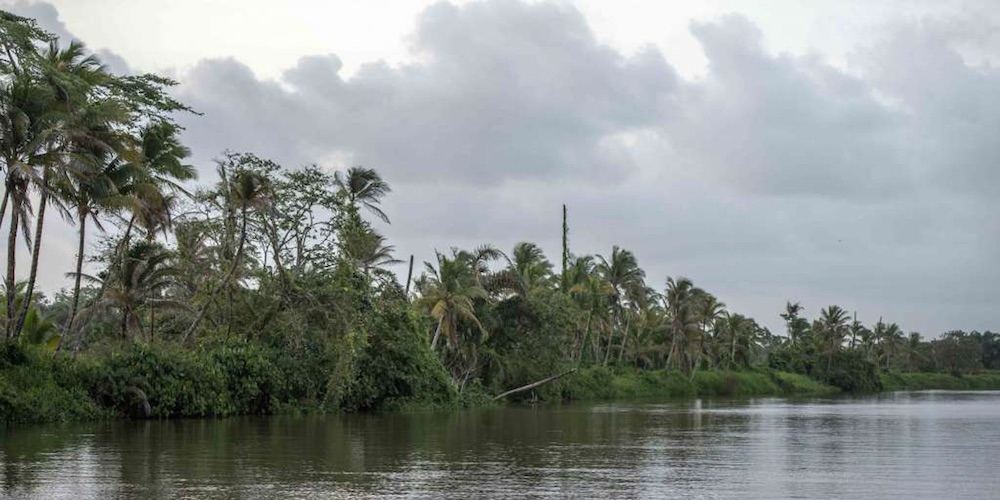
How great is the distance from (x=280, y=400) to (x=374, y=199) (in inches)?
392

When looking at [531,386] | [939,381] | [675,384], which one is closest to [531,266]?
[531,386]

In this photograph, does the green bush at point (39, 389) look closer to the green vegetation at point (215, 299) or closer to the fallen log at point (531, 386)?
the green vegetation at point (215, 299)

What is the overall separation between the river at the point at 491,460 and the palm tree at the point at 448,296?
50.9 feet

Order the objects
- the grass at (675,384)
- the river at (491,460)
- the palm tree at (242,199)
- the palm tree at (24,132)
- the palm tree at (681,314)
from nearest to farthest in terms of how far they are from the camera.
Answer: the river at (491,460), the palm tree at (24,132), the palm tree at (242,199), the grass at (675,384), the palm tree at (681,314)

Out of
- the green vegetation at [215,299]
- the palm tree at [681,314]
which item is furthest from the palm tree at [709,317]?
the green vegetation at [215,299]

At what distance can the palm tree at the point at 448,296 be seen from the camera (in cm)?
5000

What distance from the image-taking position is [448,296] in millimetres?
49969

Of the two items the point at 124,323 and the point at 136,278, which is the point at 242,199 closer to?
the point at 136,278

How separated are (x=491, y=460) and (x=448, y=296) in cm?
2942

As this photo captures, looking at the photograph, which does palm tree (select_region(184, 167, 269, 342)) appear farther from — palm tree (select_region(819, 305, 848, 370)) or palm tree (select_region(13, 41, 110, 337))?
palm tree (select_region(819, 305, 848, 370))

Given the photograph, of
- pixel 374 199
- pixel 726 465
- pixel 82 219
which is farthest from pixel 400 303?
pixel 726 465

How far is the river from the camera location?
15625 millimetres

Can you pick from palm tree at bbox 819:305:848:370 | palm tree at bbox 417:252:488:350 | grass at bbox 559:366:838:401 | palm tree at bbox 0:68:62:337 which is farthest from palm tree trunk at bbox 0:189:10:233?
palm tree at bbox 819:305:848:370

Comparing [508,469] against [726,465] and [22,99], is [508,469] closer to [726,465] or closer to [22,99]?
[726,465]
